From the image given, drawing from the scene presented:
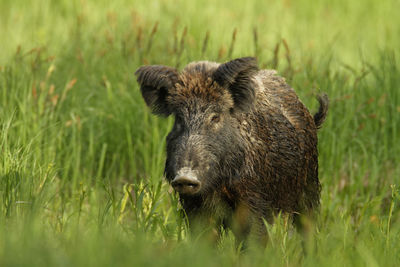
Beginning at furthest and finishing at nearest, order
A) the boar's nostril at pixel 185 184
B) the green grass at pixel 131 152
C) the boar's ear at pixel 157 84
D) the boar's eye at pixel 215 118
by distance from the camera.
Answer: the boar's ear at pixel 157 84 < the boar's eye at pixel 215 118 < the boar's nostril at pixel 185 184 < the green grass at pixel 131 152

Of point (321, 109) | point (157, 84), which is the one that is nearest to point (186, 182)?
point (157, 84)

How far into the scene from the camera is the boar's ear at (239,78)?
13.3ft

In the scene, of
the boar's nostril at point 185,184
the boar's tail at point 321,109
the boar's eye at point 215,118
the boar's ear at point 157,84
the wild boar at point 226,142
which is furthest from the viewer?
the boar's tail at point 321,109

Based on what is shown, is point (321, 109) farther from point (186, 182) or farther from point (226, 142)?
point (186, 182)

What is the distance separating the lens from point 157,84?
4195mm

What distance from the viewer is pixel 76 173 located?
521cm

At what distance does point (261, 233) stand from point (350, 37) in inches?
253

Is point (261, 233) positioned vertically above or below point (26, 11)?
below

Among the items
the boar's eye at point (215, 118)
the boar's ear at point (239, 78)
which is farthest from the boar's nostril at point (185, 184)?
the boar's ear at point (239, 78)

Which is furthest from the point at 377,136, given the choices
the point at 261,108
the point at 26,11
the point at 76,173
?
the point at 26,11

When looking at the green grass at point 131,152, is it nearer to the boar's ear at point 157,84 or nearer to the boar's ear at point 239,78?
the boar's ear at point 157,84

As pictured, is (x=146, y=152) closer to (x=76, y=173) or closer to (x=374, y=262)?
(x=76, y=173)

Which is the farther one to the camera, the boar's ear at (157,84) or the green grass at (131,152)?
the boar's ear at (157,84)

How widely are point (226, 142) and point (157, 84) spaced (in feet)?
2.01
